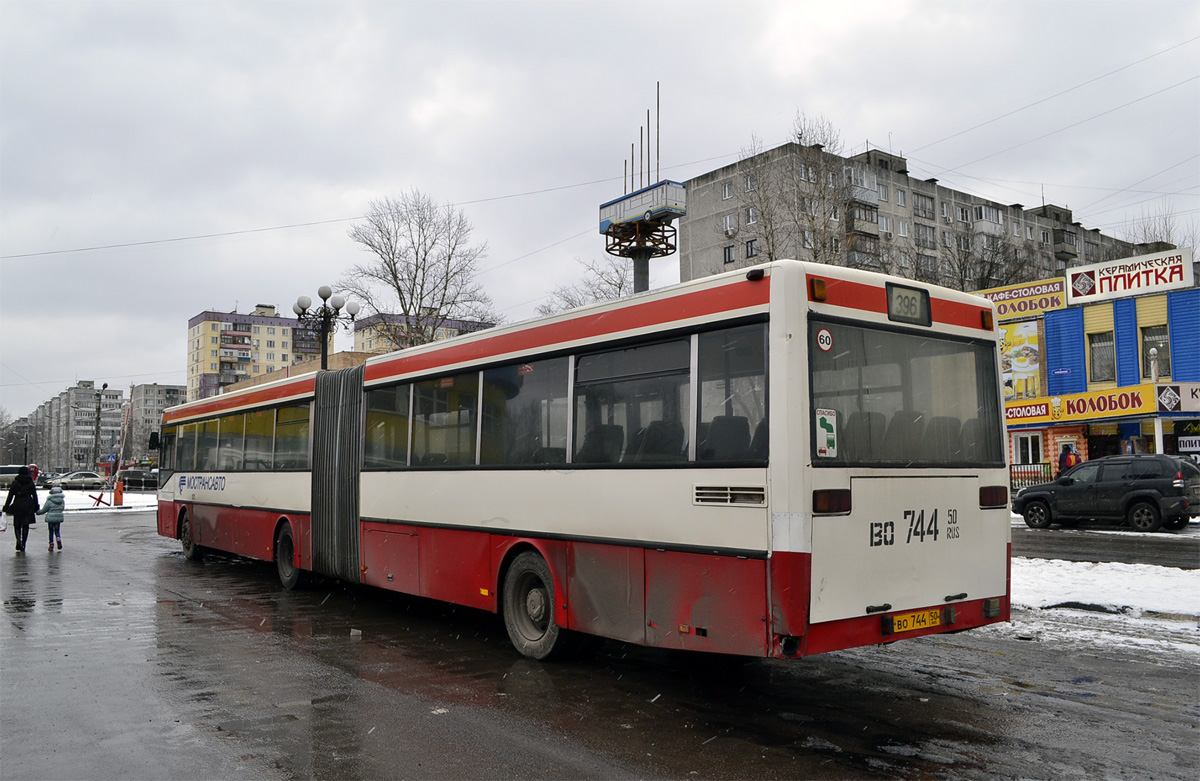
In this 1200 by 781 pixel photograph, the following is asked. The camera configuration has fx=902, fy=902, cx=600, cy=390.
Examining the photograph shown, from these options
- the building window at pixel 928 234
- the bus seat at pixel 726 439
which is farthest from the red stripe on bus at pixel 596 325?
the building window at pixel 928 234

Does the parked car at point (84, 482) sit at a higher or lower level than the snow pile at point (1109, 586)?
higher

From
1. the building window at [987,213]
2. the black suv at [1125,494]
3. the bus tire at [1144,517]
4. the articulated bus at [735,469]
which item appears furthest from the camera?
the building window at [987,213]

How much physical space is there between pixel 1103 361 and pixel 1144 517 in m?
17.1

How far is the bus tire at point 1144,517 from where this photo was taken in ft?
66.4

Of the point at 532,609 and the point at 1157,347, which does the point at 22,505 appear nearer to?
the point at 532,609

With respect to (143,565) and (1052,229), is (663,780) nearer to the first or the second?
(143,565)

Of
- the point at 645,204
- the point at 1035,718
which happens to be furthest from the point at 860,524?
the point at 645,204

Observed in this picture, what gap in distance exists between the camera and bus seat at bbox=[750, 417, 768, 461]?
6031mm

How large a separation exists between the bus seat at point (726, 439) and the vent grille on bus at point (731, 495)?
209 mm

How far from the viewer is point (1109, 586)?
456 inches

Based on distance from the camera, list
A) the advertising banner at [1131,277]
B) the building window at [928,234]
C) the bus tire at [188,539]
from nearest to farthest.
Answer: the bus tire at [188,539], the advertising banner at [1131,277], the building window at [928,234]

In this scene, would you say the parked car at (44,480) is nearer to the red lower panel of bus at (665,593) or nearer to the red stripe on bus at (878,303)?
the red lower panel of bus at (665,593)

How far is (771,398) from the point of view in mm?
6012

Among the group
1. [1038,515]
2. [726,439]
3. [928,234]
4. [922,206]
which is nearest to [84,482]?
[928,234]
